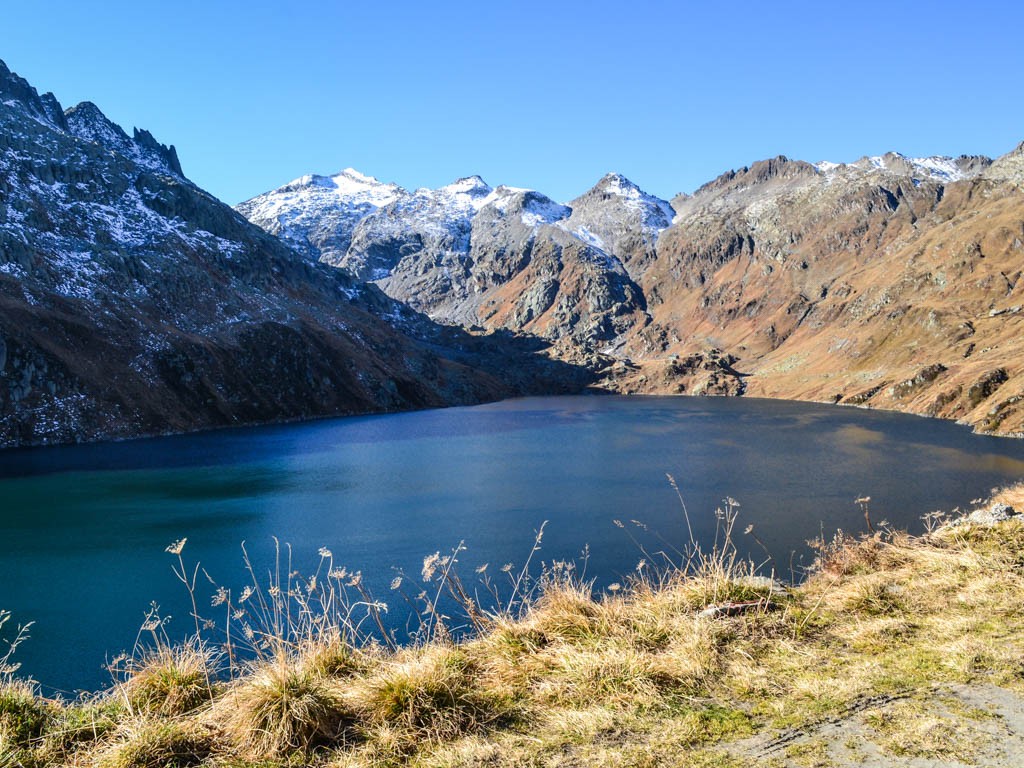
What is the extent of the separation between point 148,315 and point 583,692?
10935cm

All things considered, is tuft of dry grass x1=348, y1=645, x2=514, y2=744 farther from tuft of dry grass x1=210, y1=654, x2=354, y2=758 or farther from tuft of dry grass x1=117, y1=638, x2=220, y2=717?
tuft of dry grass x1=117, y1=638, x2=220, y2=717

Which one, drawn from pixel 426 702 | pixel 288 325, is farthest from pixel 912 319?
pixel 426 702

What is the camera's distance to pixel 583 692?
5.95 m

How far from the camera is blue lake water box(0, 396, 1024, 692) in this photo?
28234mm

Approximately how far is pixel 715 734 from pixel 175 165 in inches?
8155

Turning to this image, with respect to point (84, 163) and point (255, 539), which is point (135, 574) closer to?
point (255, 539)

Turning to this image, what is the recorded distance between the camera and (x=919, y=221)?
18912cm

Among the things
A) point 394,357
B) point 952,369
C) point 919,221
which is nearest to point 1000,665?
point 952,369

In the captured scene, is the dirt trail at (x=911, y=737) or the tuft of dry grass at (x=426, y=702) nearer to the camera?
the dirt trail at (x=911, y=737)

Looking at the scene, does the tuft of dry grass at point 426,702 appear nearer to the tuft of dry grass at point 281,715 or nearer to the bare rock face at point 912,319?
the tuft of dry grass at point 281,715

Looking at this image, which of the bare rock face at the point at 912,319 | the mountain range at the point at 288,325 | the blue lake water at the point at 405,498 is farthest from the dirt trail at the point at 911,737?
the mountain range at the point at 288,325

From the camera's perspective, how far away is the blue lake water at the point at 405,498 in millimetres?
28234

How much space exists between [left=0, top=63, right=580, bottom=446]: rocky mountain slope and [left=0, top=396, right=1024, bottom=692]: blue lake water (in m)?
9.16

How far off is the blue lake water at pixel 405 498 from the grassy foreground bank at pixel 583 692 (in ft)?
40.5
